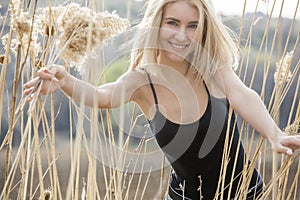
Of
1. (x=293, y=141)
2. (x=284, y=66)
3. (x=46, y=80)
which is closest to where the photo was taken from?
(x=46, y=80)

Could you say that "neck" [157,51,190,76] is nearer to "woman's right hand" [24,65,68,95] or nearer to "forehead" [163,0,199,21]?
"forehead" [163,0,199,21]

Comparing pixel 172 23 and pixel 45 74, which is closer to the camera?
pixel 45 74

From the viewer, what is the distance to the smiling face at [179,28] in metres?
1.31

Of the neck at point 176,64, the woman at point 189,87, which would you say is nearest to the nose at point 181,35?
the woman at point 189,87

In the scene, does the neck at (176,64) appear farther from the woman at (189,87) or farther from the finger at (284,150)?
the finger at (284,150)

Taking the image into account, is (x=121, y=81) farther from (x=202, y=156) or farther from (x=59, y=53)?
(x=59, y=53)

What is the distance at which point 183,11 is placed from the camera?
133 cm

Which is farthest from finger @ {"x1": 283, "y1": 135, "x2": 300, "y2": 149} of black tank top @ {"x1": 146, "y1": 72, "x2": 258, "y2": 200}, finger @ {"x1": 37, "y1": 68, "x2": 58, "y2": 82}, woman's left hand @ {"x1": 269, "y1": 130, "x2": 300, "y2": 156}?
finger @ {"x1": 37, "y1": 68, "x2": 58, "y2": 82}

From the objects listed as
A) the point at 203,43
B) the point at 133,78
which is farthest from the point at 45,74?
the point at 203,43

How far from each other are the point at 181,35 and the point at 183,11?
0.22 feet

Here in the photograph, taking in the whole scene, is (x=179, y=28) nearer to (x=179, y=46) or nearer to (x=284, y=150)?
(x=179, y=46)

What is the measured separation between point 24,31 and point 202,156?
755 mm

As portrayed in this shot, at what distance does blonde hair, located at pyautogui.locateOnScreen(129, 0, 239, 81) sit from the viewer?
1353mm

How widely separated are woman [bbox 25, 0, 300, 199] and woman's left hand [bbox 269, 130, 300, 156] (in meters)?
0.15
